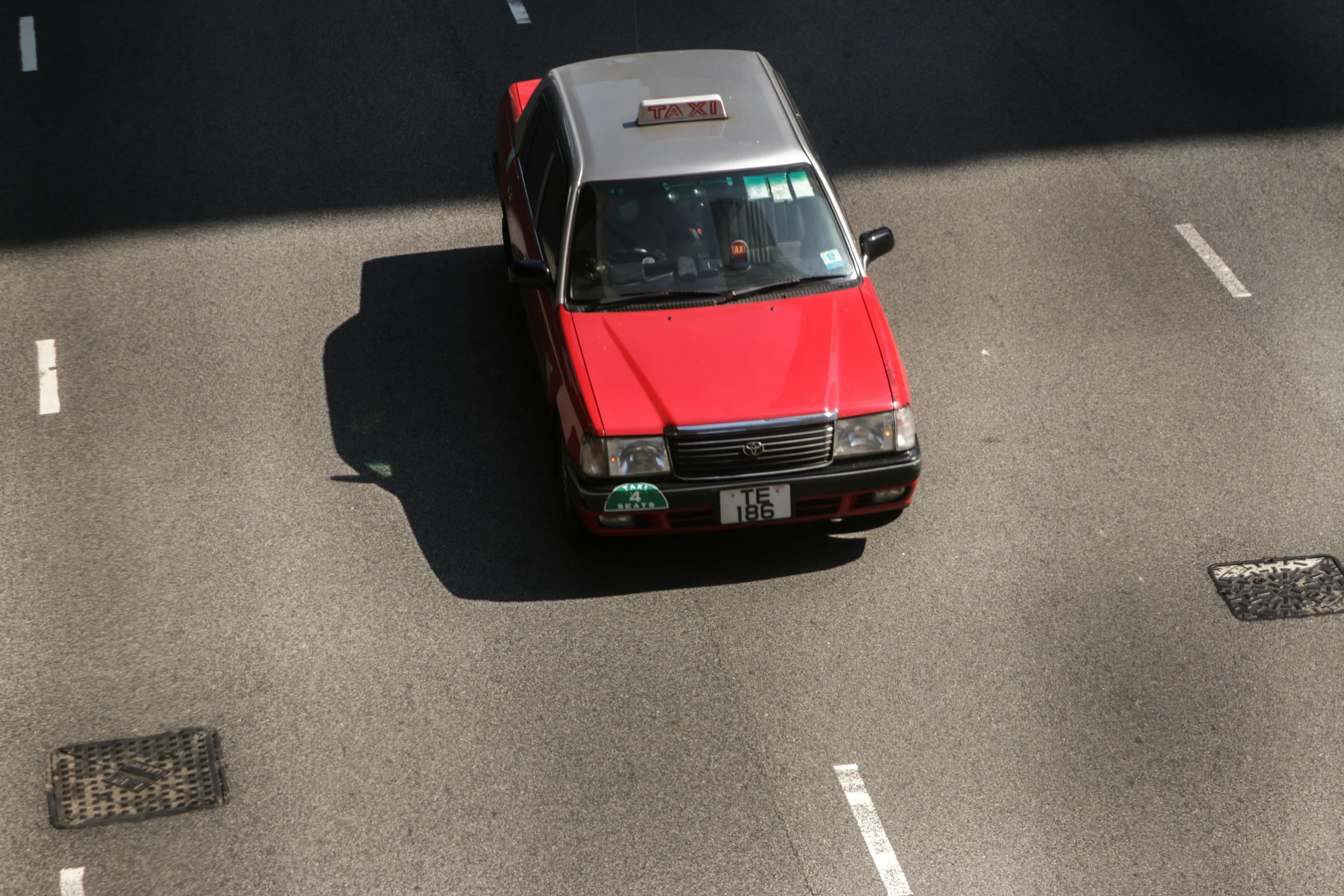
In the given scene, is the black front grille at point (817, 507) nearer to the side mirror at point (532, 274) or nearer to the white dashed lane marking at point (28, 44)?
the side mirror at point (532, 274)

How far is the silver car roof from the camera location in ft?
25.3

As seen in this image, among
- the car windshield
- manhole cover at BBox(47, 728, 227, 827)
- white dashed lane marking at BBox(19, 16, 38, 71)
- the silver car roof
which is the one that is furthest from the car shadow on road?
white dashed lane marking at BBox(19, 16, 38, 71)

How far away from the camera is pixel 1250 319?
9289 millimetres

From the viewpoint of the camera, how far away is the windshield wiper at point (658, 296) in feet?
24.4

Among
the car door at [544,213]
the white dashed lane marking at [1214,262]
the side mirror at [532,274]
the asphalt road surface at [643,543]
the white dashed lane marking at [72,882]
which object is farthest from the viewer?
the white dashed lane marking at [1214,262]

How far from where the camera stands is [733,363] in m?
7.13

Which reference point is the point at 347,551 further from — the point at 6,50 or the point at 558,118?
the point at 6,50

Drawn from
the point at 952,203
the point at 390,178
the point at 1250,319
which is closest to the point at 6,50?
the point at 390,178

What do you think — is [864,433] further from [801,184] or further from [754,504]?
Result: [801,184]

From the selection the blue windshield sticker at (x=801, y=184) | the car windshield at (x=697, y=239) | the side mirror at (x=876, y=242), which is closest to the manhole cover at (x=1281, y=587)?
the side mirror at (x=876, y=242)

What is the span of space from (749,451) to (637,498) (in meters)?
0.60

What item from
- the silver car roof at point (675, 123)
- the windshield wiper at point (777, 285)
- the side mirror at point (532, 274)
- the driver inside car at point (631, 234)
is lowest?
the windshield wiper at point (777, 285)

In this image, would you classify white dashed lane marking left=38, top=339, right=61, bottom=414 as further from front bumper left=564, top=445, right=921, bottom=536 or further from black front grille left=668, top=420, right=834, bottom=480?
black front grille left=668, top=420, right=834, bottom=480

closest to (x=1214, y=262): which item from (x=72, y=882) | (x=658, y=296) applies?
(x=658, y=296)
